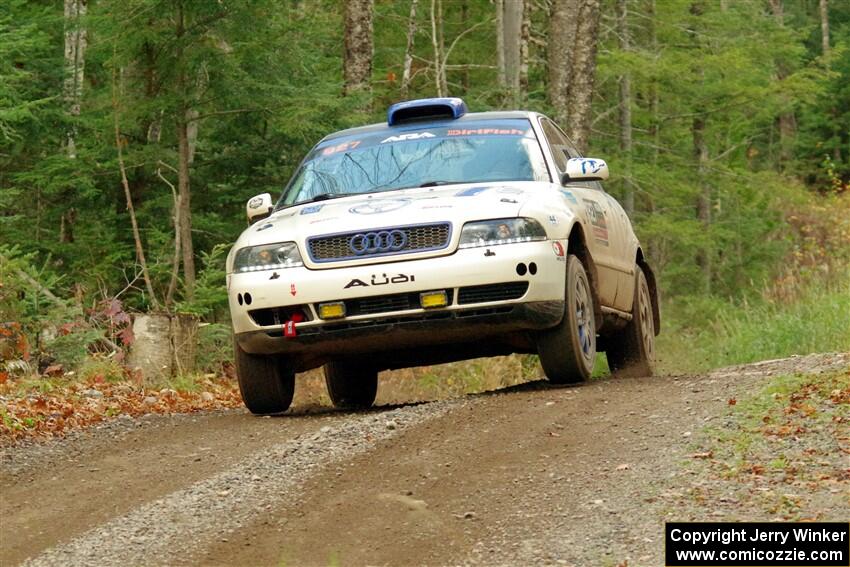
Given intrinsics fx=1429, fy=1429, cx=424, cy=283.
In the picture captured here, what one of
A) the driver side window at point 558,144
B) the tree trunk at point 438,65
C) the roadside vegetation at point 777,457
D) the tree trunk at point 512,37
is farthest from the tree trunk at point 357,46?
the roadside vegetation at point 777,457

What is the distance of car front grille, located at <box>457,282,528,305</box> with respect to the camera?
28.7ft

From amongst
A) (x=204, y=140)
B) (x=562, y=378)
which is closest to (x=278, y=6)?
(x=204, y=140)

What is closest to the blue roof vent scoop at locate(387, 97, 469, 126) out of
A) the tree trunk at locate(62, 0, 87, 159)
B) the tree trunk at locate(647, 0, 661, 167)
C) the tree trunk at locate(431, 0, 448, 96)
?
the tree trunk at locate(62, 0, 87, 159)

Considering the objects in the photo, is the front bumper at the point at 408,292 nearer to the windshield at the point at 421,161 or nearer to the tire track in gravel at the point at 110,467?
the tire track in gravel at the point at 110,467

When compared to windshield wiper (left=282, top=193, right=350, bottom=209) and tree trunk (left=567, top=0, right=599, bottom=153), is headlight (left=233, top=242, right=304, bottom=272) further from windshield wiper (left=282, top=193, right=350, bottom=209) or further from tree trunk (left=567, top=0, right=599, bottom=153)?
tree trunk (left=567, top=0, right=599, bottom=153)

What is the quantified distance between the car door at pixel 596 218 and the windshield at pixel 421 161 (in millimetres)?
316

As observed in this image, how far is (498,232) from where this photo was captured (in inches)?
345

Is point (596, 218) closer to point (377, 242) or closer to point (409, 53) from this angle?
point (377, 242)

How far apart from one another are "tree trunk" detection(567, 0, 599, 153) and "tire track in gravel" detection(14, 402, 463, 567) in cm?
1291

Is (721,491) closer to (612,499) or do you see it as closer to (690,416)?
(612,499)

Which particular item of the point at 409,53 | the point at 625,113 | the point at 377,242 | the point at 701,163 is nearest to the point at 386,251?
the point at 377,242

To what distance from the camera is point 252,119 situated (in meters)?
16.5

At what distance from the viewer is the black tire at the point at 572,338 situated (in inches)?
357

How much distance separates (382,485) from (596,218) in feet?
14.6
